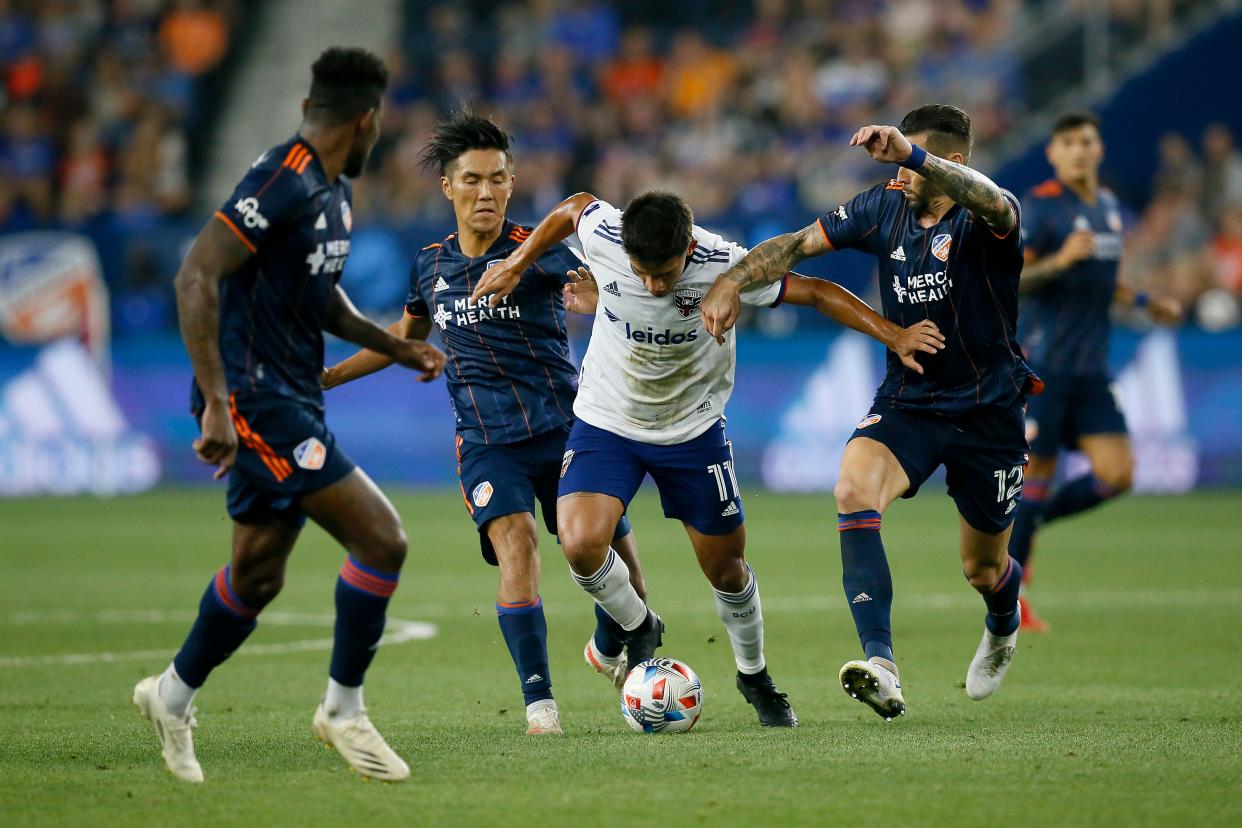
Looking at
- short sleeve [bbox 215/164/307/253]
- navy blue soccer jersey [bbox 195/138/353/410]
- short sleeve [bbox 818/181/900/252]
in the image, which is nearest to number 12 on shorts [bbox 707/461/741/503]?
short sleeve [bbox 818/181/900/252]

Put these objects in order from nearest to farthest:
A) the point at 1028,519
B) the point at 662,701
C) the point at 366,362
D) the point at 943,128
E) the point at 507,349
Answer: the point at 662,701, the point at 943,128, the point at 366,362, the point at 507,349, the point at 1028,519

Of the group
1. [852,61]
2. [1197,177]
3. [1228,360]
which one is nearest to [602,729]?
[1228,360]

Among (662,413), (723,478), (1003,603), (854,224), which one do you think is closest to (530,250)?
(662,413)

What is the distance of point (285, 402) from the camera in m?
5.84

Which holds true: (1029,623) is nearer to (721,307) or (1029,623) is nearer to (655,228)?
(721,307)

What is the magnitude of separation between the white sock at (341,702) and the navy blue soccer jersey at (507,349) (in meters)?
1.91

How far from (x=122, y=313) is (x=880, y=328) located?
15.7 meters

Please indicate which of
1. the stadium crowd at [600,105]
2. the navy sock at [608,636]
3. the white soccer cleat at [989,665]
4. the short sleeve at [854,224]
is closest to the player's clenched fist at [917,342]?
the short sleeve at [854,224]

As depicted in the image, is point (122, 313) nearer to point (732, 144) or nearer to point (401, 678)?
point (732, 144)

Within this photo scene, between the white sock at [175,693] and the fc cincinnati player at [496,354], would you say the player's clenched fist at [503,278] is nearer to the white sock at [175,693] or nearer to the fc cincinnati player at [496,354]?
the fc cincinnati player at [496,354]

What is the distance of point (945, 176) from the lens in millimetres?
6559

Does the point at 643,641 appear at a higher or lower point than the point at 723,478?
lower

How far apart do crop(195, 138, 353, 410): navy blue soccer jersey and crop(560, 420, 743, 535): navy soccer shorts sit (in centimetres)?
139

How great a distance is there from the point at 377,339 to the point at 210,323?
96 cm
